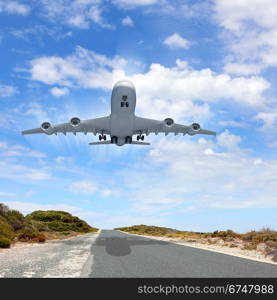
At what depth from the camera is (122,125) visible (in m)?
38.1

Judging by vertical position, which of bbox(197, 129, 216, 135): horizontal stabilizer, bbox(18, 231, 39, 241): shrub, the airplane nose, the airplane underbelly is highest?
the airplane nose

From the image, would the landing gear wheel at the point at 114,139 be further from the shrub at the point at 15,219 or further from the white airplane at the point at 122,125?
the shrub at the point at 15,219

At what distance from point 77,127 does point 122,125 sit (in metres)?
5.60

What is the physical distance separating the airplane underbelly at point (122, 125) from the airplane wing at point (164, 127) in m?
1.64

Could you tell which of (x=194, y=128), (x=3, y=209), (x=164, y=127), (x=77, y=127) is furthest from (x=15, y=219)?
Result: (x=194, y=128)

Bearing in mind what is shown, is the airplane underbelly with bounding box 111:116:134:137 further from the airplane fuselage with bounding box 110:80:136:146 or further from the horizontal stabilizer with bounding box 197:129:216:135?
the horizontal stabilizer with bounding box 197:129:216:135

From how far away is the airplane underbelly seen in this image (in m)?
37.0

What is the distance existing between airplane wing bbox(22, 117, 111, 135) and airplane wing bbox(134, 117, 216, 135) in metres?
3.69

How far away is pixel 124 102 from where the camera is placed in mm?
34688

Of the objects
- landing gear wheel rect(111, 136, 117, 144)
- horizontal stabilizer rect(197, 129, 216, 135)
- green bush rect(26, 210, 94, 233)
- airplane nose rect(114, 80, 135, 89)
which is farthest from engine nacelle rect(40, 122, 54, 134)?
green bush rect(26, 210, 94, 233)
